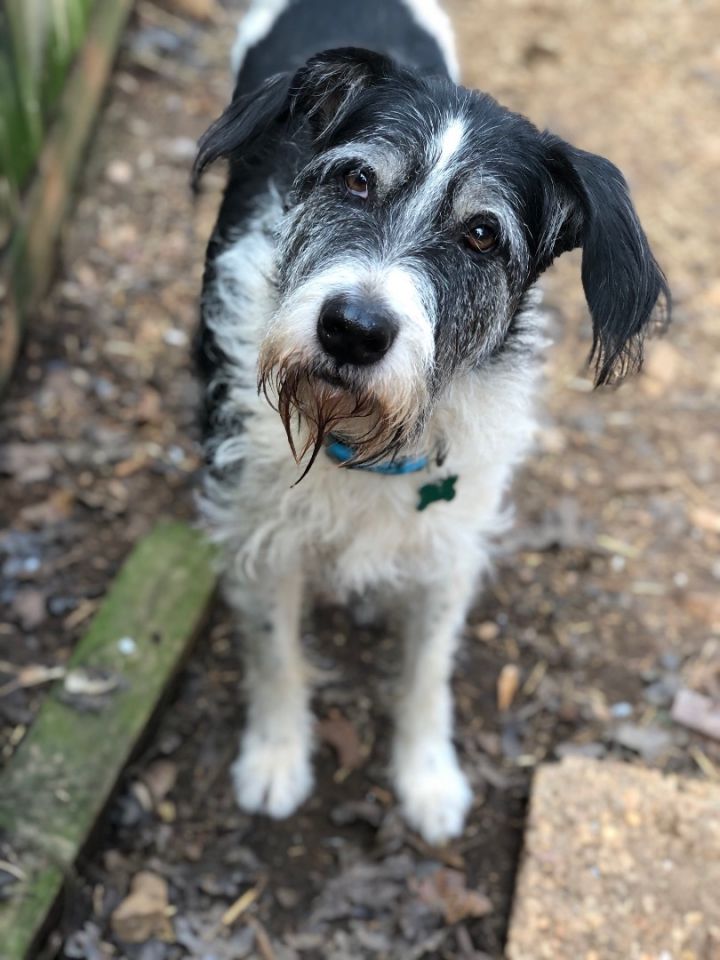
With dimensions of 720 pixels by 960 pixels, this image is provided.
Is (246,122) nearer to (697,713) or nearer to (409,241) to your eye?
(409,241)

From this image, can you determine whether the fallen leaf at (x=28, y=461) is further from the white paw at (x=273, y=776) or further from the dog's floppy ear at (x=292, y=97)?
the dog's floppy ear at (x=292, y=97)

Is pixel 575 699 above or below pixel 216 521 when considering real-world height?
below

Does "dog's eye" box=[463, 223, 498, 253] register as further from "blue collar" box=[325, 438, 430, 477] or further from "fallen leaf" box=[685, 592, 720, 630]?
"fallen leaf" box=[685, 592, 720, 630]

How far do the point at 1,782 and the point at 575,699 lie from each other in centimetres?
211

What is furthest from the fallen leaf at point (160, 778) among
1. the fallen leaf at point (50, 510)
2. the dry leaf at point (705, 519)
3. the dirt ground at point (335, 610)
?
the dry leaf at point (705, 519)

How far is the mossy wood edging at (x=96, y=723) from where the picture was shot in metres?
3.17

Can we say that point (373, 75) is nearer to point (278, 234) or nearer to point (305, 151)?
point (305, 151)

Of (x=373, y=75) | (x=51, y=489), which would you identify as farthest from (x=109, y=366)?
(x=373, y=75)

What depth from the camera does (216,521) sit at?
3.58 metres

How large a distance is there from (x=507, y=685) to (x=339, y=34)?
253cm

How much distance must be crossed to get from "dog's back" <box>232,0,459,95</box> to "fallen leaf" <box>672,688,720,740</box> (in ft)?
8.19

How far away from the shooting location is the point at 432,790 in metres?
3.77

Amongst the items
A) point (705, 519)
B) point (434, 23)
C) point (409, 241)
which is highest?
point (434, 23)

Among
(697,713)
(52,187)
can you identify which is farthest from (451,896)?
(52,187)
